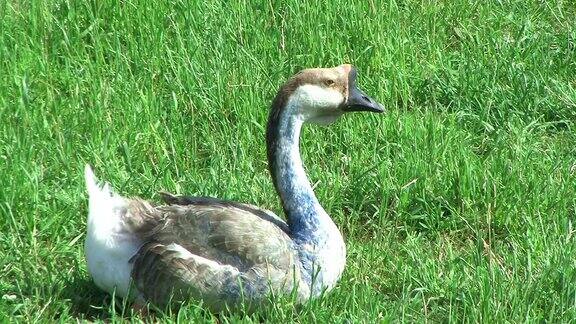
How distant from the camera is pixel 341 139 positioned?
6.91m

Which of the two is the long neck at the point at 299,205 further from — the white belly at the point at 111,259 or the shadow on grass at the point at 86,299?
the shadow on grass at the point at 86,299

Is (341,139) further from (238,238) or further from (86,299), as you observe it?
(86,299)

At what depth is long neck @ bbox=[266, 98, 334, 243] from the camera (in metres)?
5.66

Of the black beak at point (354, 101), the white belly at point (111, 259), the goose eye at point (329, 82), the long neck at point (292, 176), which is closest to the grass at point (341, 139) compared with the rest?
the white belly at point (111, 259)

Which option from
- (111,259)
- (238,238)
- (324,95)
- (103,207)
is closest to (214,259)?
(238,238)

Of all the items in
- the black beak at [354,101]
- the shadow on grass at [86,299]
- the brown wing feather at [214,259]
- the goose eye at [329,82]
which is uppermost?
the goose eye at [329,82]

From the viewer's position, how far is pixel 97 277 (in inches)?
220

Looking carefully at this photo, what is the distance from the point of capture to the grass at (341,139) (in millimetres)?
5605

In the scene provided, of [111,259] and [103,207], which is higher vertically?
[103,207]

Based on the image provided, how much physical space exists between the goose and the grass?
152mm

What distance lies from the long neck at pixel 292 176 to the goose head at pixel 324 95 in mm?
42

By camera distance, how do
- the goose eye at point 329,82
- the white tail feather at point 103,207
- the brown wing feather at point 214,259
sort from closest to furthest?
the brown wing feather at point 214,259
the white tail feather at point 103,207
the goose eye at point 329,82

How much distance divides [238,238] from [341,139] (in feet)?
5.08

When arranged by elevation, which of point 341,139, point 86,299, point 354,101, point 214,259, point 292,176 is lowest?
point 86,299
